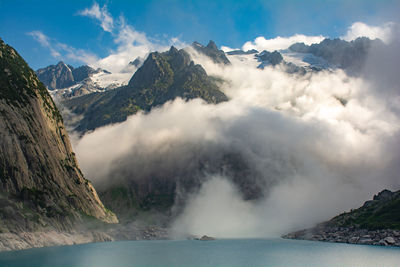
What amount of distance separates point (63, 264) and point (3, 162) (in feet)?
318

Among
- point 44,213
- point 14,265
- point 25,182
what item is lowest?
point 14,265

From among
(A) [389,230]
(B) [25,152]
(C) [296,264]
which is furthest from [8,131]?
(A) [389,230]

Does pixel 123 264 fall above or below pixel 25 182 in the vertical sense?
below

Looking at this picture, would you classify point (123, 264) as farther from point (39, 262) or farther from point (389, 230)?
point (389, 230)

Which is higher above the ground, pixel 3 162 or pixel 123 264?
pixel 3 162

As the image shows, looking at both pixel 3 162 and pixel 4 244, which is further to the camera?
pixel 3 162

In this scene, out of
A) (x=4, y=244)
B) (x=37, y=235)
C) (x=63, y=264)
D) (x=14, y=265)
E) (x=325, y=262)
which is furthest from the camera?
(x=37, y=235)

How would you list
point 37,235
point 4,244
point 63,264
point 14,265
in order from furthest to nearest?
1. point 37,235
2. point 4,244
3. point 63,264
4. point 14,265

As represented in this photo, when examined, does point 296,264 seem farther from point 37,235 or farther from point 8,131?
point 8,131

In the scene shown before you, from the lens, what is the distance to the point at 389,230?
19900 centimetres

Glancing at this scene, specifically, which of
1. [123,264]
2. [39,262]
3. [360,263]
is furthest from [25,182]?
Answer: [360,263]

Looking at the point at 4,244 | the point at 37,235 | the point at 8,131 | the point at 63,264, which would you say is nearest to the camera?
the point at 63,264

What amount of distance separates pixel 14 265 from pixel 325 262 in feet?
348

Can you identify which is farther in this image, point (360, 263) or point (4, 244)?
point (4, 244)
